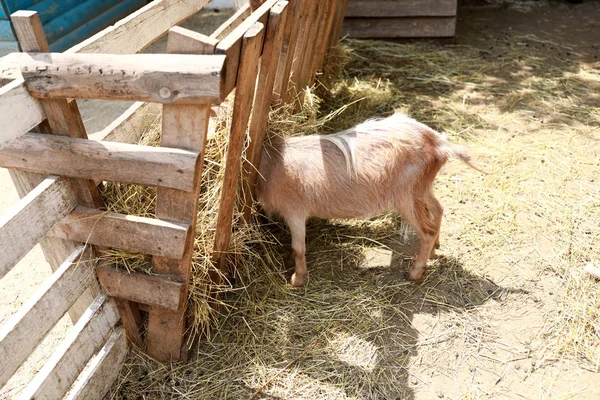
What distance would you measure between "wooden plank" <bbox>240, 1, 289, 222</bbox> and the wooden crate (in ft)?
13.8

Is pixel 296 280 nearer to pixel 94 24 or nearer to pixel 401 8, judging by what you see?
pixel 401 8

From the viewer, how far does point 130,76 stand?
2.19 m

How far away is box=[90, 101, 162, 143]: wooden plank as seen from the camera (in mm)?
2896

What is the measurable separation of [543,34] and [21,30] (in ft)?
22.9

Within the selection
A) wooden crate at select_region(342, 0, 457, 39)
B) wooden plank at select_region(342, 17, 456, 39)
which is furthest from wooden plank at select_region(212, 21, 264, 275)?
wooden plank at select_region(342, 17, 456, 39)

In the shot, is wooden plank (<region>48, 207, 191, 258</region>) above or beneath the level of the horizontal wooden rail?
beneath

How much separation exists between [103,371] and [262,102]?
1.70 meters

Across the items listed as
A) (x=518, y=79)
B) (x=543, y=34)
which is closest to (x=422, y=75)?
(x=518, y=79)

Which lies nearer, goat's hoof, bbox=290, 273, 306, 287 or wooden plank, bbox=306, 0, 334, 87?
goat's hoof, bbox=290, 273, 306, 287

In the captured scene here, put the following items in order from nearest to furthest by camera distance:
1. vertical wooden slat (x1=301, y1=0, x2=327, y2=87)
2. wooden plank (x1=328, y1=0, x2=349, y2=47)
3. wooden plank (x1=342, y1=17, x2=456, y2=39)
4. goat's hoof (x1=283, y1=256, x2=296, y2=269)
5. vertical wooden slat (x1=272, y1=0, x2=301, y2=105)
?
vertical wooden slat (x1=272, y1=0, x2=301, y2=105), goat's hoof (x1=283, y1=256, x2=296, y2=269), vertical wooden slat (x1=301, y1=0, x2=327, y2=87), wooden plank (x1=328, y1=0, x2=349, y2=47), wooden plank (x1=342, y1=17, x2=456, y2=39)

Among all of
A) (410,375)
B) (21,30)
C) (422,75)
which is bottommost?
(410,375)

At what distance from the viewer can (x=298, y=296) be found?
3.54 metres

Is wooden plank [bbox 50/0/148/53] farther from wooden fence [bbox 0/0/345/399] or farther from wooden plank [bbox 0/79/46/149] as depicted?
wooden plank [bbox 0/79/46/149]

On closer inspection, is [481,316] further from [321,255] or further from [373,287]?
[321,255]
